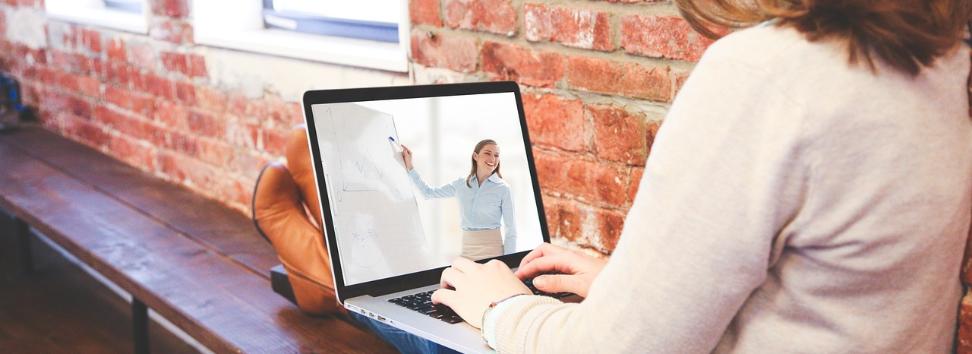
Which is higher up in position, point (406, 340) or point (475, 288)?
point (475, 288)

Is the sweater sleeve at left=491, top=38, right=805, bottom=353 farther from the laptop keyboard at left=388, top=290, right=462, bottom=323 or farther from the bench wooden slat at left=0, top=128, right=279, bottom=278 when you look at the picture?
the bench wooden slat at left=0, top=128, right=279, bottom=278

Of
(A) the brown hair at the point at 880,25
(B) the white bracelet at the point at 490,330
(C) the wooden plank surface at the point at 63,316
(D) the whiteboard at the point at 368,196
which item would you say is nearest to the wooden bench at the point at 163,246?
(C) the wooden plank surface at the point at 63,316

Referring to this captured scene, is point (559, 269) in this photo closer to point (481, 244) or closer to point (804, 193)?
point (481, 244)

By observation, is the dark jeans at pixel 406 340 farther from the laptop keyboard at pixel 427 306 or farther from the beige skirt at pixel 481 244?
the beige skirt at pixel 481 244

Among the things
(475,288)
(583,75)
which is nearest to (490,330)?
(475,288)

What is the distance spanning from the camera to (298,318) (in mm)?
1514

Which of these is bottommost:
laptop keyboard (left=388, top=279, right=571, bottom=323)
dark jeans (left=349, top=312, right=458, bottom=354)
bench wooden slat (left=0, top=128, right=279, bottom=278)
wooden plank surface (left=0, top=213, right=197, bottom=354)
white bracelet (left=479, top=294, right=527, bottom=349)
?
wooden plank surface (left=0, top=213, right=197, bottom=354)

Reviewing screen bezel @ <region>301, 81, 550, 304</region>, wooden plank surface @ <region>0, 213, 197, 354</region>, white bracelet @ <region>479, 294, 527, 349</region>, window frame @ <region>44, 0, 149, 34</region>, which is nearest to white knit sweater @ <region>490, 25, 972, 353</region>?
white bracelet @ <region>479, 294, 527, 349</region>

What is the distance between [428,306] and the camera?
1124mm

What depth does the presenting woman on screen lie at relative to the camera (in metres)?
1.22

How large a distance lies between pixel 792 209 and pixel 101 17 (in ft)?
8.54

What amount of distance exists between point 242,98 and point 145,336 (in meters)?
0.65

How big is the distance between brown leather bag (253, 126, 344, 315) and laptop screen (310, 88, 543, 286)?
28 cm

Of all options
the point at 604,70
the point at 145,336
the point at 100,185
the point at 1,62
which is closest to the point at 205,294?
the point at 145,336
